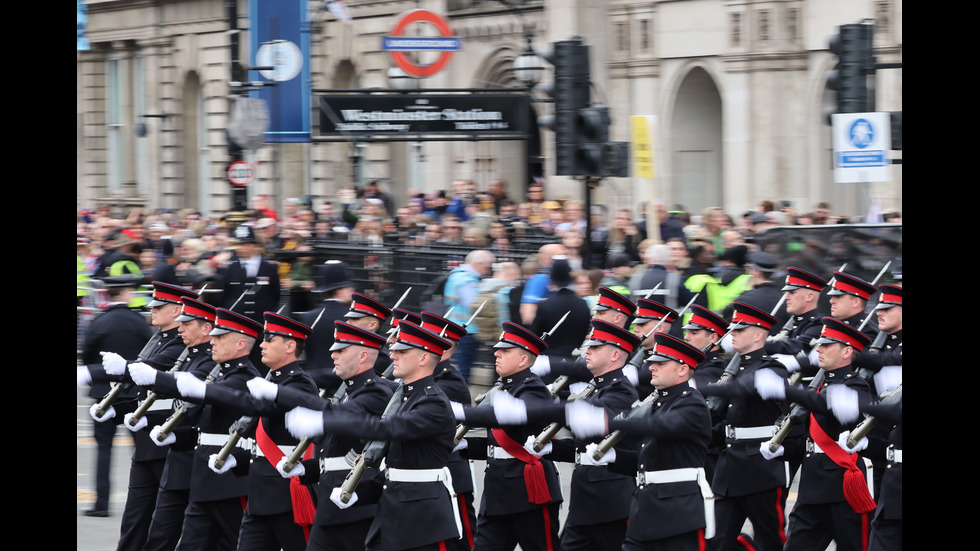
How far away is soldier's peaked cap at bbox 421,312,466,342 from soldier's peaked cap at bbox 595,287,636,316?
121cm

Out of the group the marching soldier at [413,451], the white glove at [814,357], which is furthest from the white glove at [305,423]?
the white glove at [814,357]

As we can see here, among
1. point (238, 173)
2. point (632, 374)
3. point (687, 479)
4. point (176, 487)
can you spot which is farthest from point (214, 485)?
point (238, 173)

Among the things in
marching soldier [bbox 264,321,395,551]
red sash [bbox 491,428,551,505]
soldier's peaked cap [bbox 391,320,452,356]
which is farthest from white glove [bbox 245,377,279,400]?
red sash [bbox 491,428,551,505]

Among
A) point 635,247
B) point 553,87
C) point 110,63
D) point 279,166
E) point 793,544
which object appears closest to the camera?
point 793,544

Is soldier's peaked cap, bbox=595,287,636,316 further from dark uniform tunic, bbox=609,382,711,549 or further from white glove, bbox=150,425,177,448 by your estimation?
white glove, bbox=150,425,177,448

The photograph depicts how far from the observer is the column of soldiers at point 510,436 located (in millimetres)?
7199

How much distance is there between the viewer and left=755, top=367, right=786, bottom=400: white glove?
795cm

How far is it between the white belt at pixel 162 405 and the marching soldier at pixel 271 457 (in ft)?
3.54

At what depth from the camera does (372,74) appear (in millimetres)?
29141

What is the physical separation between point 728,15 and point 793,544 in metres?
14.3

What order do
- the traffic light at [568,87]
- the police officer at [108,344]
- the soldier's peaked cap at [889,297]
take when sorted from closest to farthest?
the soldier's peaked cap at [889,297] → the police officer at [108,344] → the traffic light at [568,87]

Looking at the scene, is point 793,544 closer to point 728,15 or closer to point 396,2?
point 728,15

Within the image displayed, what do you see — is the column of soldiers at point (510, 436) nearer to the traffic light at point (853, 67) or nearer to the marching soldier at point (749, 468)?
the marching soldier at point (749, 468)

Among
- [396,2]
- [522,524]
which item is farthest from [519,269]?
[396,2]
